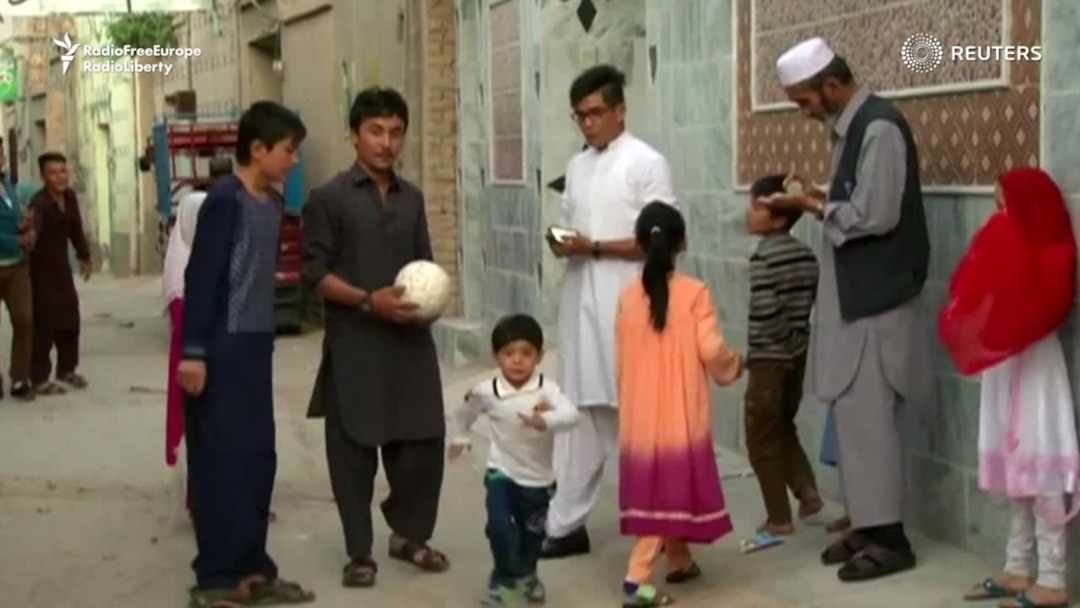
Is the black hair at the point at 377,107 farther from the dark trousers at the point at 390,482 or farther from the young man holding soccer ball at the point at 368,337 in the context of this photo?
the dark trousers at the point at 390,482

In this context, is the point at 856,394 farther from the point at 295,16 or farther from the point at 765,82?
the point at 295,16

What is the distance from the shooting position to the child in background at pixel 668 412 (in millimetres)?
6430

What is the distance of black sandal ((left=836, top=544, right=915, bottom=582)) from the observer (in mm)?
6629

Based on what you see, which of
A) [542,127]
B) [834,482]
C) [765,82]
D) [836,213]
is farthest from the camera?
[542,127]

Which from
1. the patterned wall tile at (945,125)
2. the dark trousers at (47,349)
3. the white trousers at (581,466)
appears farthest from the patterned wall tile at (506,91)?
the white trousers at (581,466)

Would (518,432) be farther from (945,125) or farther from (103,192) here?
(103,192)

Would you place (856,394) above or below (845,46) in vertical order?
below

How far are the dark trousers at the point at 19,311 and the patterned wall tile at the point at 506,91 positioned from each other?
3316mm

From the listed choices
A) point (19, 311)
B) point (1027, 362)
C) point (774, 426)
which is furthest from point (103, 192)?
point (1027, 362)

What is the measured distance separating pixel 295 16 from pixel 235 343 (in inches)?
550

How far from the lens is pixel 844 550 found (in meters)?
6.91

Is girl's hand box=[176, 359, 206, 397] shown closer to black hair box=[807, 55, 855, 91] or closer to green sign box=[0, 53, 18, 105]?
black hair box=[807, 55, 855, 91]

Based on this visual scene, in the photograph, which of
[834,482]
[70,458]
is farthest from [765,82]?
[70,458]

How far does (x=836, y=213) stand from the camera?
257 inches
